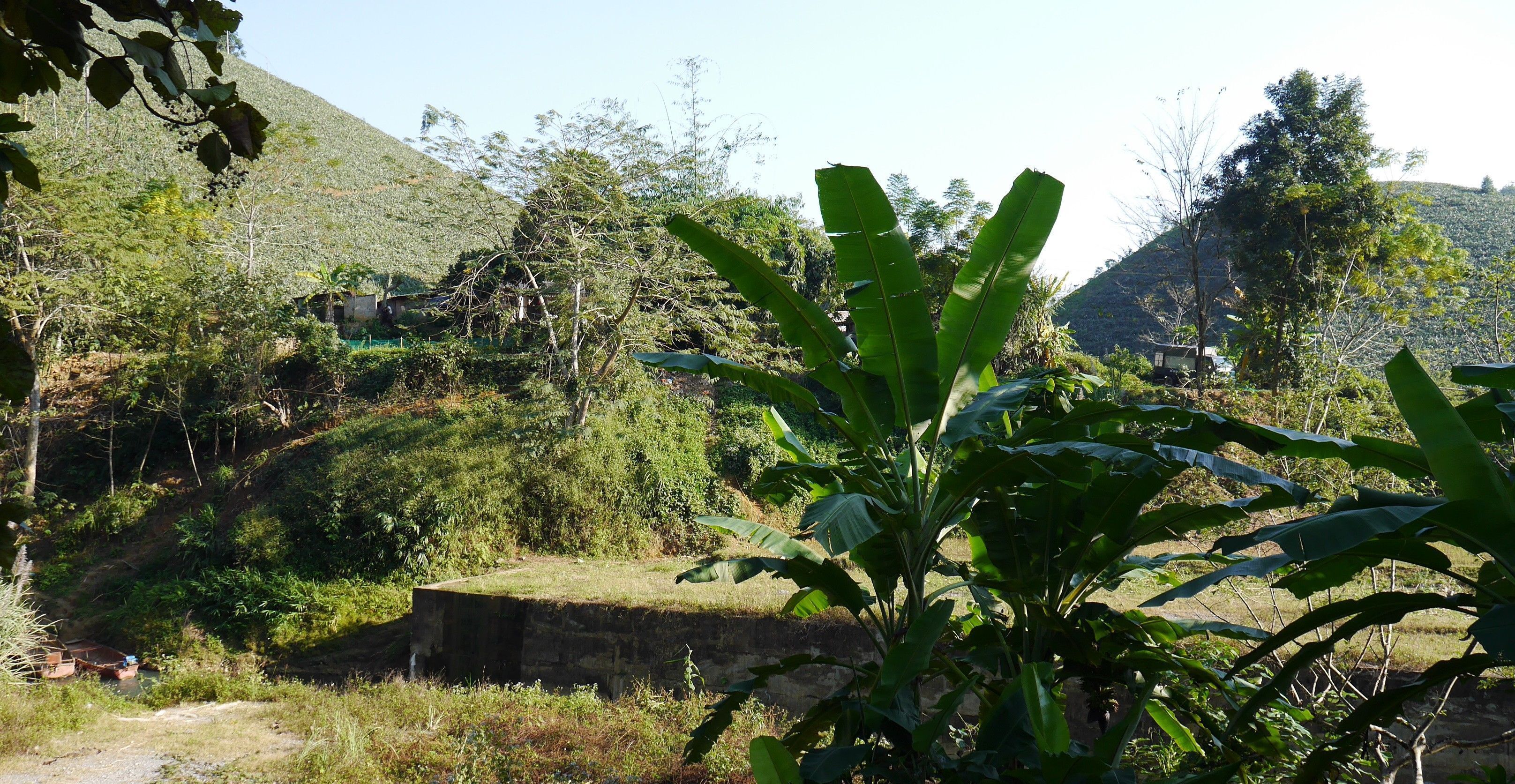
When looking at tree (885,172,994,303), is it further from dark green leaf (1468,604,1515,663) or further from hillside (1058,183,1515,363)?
dark green leaf (1468,604,1515,663)

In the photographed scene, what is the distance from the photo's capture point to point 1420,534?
2.38m

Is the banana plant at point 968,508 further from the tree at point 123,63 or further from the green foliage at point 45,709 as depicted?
the green foliage at point 45,709

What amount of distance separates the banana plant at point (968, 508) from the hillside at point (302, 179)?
7.00 ft

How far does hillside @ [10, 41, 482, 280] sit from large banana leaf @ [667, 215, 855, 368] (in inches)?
65.2

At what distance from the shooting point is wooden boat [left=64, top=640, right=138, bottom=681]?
10.6 meters

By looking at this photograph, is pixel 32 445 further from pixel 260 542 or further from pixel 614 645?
pixel 614 645

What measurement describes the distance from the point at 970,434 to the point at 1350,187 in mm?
16180

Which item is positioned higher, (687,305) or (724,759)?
(687,305)

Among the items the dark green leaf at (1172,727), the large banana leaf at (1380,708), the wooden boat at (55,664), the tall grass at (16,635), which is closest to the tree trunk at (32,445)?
the wooden boat at (55,664)

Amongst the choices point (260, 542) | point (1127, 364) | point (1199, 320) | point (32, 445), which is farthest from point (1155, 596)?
point (32, 445)

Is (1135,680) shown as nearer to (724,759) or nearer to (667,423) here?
(724,759)

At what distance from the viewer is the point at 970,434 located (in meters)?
3.38

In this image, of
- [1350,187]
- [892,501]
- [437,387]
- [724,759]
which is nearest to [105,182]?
[437,387]

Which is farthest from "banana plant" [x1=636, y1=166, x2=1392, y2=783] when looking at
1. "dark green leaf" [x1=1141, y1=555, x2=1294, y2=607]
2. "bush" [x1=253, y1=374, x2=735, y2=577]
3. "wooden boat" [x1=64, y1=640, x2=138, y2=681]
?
"wooden boat" [x1=64, y1=640, x2=138, y2=681]
